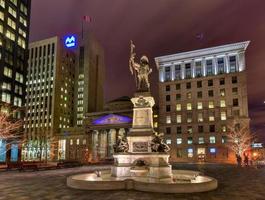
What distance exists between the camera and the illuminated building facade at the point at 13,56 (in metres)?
76.7

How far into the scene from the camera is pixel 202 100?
3814 inches

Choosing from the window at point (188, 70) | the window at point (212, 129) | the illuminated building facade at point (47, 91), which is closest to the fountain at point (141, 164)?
the window at point (212, 129)

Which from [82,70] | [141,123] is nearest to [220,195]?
[141,123]

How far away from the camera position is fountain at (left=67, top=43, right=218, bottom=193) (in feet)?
60.8

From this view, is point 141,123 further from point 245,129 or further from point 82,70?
point 82,70

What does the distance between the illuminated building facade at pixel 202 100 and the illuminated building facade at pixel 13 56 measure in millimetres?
52617

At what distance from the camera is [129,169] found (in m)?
22.6

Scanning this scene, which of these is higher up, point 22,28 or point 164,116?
point 22,28

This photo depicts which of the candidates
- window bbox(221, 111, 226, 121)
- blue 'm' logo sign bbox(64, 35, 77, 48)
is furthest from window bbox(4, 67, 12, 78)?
blue 'm' logo sign bbox(64, 35, 77, 48)

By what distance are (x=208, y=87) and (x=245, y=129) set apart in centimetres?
2062

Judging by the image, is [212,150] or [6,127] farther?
[212,150]

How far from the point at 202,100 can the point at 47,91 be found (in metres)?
105

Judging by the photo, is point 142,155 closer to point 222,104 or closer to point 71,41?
point 222,104

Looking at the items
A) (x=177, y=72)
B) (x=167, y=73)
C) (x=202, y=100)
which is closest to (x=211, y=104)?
(x=202, y=100)
